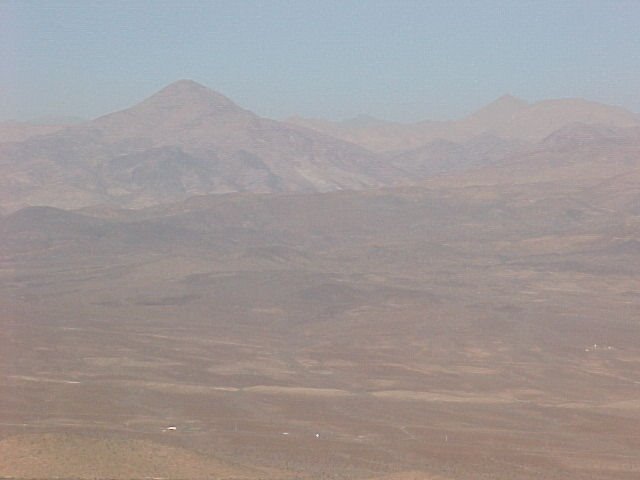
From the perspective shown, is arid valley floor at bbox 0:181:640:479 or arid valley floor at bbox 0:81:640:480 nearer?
arid valley floor at bbox 0:81:640:480

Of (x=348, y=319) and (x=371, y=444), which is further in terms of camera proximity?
(x=348, y=319)

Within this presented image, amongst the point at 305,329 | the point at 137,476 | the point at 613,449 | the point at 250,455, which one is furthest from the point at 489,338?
the point at 137,476

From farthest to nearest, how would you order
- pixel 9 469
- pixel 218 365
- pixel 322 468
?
pixel 218 365, pixel 322 468, pixel 9 469

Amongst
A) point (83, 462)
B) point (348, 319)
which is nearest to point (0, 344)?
point (348, 319)

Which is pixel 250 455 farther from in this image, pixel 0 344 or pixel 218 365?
pixel 0 344

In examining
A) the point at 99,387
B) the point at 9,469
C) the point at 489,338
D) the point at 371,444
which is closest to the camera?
the point at 9,469

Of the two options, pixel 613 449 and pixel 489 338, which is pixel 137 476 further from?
pixel 489 338

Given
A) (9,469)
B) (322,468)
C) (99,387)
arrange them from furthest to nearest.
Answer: (99,387)
(322,468)
(9,469)

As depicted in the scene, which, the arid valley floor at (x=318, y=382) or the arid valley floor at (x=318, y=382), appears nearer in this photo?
the arid valley floor at (x=318, y=382)

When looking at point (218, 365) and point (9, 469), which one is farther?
point (218, 365)
